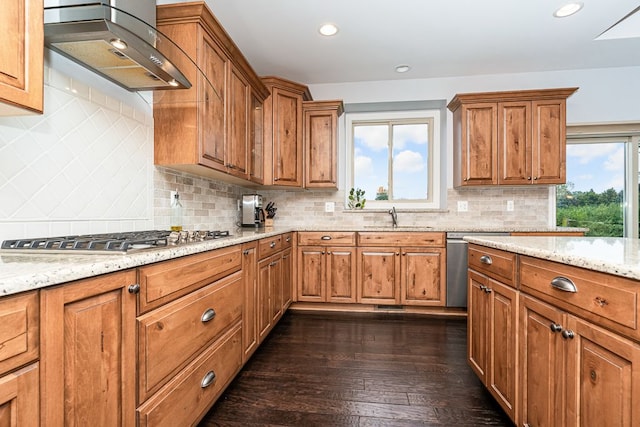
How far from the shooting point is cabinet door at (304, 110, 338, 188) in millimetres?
3602

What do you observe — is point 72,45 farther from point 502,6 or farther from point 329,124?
point 502,6

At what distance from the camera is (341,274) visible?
10.8 feet

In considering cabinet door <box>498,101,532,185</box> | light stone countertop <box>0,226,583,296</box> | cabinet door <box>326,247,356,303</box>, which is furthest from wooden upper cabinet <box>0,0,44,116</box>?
cabinet door <box>498,101,532,185</box>

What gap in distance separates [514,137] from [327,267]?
244cm

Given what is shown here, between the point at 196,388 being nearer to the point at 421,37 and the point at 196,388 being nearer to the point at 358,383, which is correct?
the point at 358,383

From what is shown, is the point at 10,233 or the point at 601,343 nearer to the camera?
the point at 601,343

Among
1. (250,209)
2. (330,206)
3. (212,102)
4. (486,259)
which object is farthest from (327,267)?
(212,102)

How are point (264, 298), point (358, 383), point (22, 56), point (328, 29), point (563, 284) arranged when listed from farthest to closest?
1. point (328, 29)
2. point (264, 298)
3. point (358, 383)
4. point (563, 284)
5. point (22, 56)

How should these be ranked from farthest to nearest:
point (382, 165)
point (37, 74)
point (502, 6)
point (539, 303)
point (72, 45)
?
1. point (382, 165)
2. point (502, 6)
3. point (72, 45)
4. point (539, 303)
5. point (37, 74)

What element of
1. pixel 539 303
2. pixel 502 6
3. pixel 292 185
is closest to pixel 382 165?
pixel 292 185

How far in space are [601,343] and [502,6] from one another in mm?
2553

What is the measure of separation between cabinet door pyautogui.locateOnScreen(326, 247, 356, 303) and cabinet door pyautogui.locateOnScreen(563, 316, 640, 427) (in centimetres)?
228

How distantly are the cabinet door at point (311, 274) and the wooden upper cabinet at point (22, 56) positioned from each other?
2.56 metres

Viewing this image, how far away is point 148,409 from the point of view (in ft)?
3.53
